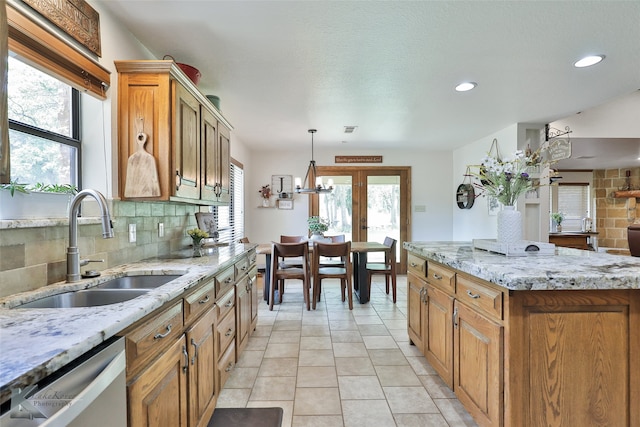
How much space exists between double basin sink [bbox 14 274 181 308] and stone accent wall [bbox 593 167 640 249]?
10189 millimetres

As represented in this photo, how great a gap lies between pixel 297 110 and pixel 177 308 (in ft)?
9.09

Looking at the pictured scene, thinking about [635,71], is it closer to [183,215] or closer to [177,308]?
[177,308]

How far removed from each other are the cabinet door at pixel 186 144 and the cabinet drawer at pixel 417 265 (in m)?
1.79

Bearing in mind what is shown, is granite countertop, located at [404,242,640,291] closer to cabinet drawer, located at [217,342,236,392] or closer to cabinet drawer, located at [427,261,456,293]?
cabinet drawer, located at [427,261,456,293]

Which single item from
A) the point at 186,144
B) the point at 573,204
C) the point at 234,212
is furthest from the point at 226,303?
the point at 573,204

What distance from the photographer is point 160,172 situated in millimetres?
1844

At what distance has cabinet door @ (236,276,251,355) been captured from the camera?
2.41 m

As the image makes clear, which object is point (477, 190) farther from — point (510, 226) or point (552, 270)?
point (552, 270)

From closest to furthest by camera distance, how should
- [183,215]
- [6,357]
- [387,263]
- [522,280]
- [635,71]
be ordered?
[6,357] → [522,280] → [635,71] → [183,215] → [387,263]

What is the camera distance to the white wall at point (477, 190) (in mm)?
4367

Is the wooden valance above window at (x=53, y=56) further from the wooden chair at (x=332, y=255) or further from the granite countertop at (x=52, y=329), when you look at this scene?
the wooden chair at (x=332, y=255)

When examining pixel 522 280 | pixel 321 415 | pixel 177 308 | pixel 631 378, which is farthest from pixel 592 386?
pixel 177 308

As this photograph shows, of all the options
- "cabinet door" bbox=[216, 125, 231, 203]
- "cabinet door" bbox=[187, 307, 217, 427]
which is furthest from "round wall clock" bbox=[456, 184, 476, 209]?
"cabinet door" bbox=[187, 307, 217, 427]

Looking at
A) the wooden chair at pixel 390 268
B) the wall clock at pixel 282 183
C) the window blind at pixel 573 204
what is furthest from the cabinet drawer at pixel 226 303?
the window blind at pixel 573 204
